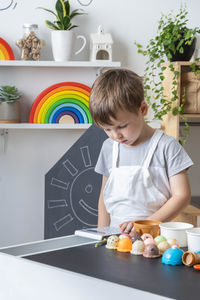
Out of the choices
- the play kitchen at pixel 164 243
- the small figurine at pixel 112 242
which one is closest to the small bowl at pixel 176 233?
the play kitchen at pixel 164 243

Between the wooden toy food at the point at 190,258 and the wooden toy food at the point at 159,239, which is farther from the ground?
the wooden toy food at the point at 159,239

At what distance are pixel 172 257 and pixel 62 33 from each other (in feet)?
6.03

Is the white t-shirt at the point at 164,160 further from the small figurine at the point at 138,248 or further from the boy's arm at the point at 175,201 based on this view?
the small figurine at the point at 138,248

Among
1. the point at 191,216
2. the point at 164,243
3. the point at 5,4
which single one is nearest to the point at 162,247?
the point at 164,243

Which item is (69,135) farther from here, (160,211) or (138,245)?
(138,245)

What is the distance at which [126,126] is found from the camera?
4.44 feet

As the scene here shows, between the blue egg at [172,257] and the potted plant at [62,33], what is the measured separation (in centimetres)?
180

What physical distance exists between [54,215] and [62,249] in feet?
4.76

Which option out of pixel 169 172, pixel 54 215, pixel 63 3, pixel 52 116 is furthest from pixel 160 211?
pixel 63 3

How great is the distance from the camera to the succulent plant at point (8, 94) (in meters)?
2.56

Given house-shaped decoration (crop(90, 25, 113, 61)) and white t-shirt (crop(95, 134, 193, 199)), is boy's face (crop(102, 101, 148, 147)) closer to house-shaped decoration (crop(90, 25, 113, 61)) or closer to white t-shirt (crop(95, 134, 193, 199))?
white t-shirt (crop(95, 134, 193, 199))

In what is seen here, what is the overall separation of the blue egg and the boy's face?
1.58ft

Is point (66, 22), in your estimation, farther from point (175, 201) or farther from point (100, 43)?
point (175, 201)

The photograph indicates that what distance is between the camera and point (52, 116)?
2619 millimetres
